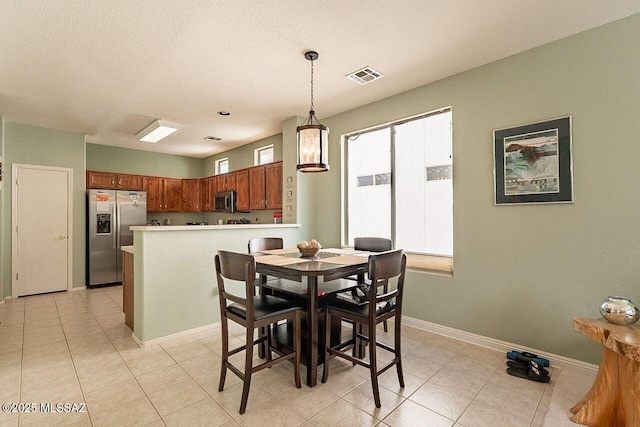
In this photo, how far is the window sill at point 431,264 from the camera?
127 inches

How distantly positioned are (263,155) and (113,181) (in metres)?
3.21

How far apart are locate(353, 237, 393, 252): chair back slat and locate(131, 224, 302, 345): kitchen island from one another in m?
1.58

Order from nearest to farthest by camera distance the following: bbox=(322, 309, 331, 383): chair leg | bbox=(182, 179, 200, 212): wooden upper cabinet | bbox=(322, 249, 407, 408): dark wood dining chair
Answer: bbox=(322, 249, 407, 408): dark wood dining chair, bbox=(322, 309, 331, 383): chair leg, bbox=(182, 179, 200, 212): wooden upper cabinet

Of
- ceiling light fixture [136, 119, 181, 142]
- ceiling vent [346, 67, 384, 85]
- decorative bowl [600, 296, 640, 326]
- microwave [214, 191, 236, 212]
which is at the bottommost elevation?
decorative bowl [600, 296, 640, 326]

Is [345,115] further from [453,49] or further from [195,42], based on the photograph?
[195,42]

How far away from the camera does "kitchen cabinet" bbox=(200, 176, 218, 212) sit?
689cm

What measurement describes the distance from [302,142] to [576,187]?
91.4 inches

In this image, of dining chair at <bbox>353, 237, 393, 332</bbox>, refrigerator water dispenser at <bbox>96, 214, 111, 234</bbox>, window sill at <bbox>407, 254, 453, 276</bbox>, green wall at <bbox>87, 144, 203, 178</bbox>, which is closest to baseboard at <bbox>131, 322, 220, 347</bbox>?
dining chair at <bbox>353, 237, 393, 332</bbox>

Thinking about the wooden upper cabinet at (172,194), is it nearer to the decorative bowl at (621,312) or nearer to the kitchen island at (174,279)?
the kitchen island at (174,279)

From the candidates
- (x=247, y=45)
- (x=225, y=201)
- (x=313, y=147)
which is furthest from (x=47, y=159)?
(x=313, y=147)

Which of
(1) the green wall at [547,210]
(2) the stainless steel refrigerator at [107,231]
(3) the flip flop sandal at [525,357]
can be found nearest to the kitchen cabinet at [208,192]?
(2) the stainless steel refrigerator at [107,231]

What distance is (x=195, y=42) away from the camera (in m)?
2.62

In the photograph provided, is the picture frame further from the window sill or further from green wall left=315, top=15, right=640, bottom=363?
the window sill

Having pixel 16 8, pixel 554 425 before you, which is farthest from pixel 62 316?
pixel 554 425
